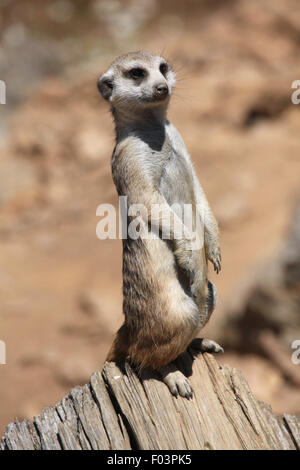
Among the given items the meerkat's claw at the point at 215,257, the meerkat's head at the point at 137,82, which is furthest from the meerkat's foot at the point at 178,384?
the meerkat's head at the point at 137,82

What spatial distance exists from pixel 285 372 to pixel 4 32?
12.3m

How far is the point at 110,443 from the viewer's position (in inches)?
121

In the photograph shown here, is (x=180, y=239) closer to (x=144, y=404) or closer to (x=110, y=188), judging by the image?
(x=144, y=404)

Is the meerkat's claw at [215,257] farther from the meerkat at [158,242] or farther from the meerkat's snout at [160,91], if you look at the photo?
the meerkat's snout at [160,91]

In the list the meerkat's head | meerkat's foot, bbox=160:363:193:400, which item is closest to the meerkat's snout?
the meerkat's head

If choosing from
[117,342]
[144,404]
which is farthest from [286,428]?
[117,342]

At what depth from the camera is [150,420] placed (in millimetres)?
3133

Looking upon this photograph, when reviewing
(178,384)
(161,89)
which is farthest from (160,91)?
(178,384)

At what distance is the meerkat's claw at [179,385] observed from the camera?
329cm

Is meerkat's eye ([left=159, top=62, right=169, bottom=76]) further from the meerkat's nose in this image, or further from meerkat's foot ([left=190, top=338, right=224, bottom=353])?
meerkat's foot ([left=190, top=338, right=224, bottom=353])

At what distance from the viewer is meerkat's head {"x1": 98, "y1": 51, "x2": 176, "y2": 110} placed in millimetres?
3568

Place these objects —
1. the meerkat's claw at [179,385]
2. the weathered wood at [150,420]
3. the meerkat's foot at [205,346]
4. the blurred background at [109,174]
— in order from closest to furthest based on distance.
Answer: the weathered wood at [150,420]
the meerkat's claw at [179,385]
the meerkat's foot at [205,346]
the blurred background at [109,174]

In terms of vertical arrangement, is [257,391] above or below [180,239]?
below

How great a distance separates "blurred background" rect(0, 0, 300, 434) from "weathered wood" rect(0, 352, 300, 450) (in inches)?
81.9
